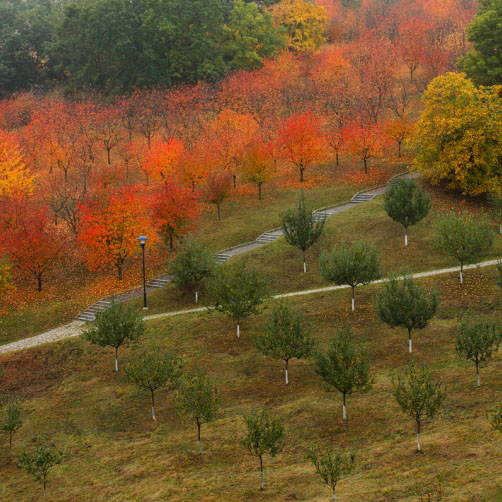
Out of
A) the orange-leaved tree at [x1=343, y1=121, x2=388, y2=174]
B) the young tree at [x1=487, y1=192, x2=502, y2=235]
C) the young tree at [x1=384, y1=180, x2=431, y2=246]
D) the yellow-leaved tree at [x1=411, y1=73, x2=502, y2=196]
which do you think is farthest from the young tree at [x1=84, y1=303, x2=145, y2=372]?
the orange-leaved tree at [x1=343, y1=121, x2=388, y2=174]

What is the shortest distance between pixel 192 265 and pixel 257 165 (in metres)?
17.3

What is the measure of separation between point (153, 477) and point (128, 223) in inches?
1140

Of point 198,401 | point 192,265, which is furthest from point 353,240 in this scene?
point 198,401

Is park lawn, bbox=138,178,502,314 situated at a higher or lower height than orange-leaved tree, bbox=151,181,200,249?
lower

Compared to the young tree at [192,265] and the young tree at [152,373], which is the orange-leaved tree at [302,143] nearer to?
the young tree at [192,265]

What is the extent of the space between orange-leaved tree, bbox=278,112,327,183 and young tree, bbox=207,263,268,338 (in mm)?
25804

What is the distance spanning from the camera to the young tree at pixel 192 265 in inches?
1793

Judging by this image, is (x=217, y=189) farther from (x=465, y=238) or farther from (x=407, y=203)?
(x=465, y=238)

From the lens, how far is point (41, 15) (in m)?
99.0

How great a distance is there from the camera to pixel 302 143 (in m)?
61.6

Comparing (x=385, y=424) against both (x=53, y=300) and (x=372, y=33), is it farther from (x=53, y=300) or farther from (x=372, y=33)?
(x=372, y=33)

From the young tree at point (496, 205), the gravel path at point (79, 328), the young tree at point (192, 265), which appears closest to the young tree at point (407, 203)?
the gravel path at point (79, 328)

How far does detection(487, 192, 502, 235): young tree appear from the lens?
48781mm

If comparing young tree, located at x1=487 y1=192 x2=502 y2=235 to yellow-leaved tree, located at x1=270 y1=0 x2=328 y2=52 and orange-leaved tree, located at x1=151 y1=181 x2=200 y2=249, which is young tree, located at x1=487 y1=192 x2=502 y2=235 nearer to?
orange-leaved tree, located at x1=151 y1=181 x2=200 y2=249
